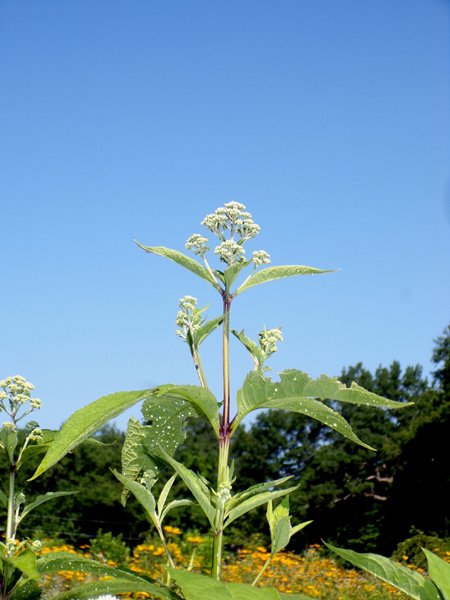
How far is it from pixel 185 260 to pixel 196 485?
1.68 ft

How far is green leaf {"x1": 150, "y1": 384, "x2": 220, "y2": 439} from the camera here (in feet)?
4.88

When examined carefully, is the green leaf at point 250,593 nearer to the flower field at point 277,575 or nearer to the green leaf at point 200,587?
the green leaf at point 200,587

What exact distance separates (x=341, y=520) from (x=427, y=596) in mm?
34516

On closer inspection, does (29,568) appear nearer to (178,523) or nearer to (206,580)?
(206,580)

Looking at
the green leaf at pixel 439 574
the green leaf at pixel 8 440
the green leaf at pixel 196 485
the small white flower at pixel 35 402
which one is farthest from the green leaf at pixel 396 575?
the small white flower at pixel 35 402

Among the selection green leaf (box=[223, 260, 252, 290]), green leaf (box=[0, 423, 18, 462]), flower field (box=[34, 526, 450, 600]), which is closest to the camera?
green leaf (box=[223, 260, 252, 290])

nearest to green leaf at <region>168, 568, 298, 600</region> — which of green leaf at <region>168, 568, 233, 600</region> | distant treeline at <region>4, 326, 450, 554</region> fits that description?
green leaf at <region>168, 568, 233, 600</region>

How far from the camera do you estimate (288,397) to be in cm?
153

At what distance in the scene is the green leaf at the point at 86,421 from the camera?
54.0 inches

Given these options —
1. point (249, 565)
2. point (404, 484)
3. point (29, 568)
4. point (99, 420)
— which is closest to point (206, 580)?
point (99, 420)

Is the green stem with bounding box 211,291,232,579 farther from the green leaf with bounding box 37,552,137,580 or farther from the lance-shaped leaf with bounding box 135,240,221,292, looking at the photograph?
the green leaf with bounding box 37,552,137,580

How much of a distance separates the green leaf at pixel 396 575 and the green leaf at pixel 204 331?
53 centimetres

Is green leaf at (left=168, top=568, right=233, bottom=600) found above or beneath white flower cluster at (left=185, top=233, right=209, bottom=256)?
beneath

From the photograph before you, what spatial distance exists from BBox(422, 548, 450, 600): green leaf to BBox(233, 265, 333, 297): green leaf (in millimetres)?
651
